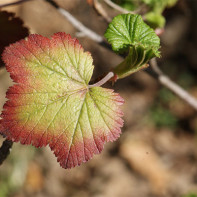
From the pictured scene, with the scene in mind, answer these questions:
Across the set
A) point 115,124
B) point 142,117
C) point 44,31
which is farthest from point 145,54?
point 142,117

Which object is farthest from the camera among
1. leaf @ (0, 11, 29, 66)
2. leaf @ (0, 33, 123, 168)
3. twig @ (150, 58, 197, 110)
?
twig @ (150, 58, 197, 110)

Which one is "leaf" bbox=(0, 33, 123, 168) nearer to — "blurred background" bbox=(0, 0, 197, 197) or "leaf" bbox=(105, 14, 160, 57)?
"leaf" bbox=(105, 14, 160, 57)

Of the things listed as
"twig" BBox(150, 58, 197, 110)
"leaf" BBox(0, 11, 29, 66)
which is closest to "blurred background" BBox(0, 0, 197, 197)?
"twig" BBox(150, 58, 197, 110)

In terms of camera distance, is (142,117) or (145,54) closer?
(145,54)

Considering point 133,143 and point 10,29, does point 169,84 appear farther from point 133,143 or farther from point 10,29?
point 133,143

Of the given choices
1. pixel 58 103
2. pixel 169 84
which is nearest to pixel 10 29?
pixel 58 103

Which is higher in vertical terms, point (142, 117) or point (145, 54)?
point (145, 54)

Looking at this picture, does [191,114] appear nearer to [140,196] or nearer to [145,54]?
[140,196]
